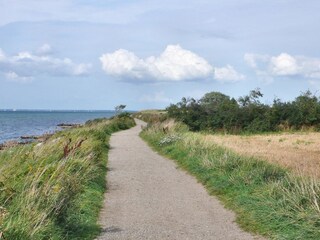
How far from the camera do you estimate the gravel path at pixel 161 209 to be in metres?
9.09

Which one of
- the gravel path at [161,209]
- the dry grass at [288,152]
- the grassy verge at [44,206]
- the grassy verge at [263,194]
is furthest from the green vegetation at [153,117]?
the grassy verge at [44,206]

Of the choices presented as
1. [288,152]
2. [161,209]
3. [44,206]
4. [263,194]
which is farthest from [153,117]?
[44,206]

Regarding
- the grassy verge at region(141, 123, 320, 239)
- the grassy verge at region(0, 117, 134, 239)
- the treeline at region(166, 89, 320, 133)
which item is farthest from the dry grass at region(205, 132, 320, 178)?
the treeline at region(166, 89, 320, 133)

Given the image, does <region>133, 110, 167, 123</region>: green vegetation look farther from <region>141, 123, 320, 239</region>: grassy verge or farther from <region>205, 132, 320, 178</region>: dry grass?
<region>141, 123, 320, 239</region>: grassy verge

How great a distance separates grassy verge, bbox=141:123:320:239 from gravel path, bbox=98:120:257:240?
34 centimetres

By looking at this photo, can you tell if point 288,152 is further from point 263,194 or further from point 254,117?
point 254,117

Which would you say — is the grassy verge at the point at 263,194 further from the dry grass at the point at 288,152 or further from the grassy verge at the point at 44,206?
the grassy verge at the point at 44,206

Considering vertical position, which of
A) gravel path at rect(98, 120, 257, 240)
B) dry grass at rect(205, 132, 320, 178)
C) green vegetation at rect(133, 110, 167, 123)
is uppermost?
green vegetation at rect(133, 110, 167, 123)

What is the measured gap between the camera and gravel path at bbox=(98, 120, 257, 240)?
358 inches

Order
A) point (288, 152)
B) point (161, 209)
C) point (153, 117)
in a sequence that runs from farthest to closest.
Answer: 1. point (153, 117)
2. point (288, 152)
3. point (161, 209)

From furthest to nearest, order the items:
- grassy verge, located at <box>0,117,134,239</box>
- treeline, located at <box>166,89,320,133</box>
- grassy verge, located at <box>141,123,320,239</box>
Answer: treeline, located at <box>166,89,320,133</box> → grassy verge, located at <box>141,123,320,239</box> → grassy verge, located at <box>0,117,134,239</box>

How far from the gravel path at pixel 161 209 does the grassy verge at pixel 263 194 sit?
337mm

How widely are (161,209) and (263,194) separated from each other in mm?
2258

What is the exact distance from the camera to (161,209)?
11219 millimetres
